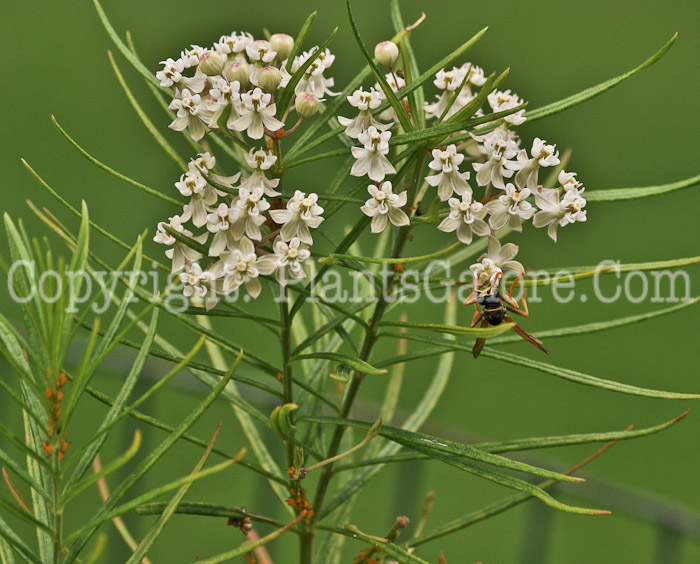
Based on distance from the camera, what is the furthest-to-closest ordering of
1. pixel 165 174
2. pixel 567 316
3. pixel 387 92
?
pixel 165 174 → pixel 567 316 → pixel 387 92

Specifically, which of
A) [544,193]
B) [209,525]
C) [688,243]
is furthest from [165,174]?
[544,193]

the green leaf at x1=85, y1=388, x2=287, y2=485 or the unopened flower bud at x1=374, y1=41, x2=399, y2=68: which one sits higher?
the unopened flower bud at x1=374, y1=41, x2=399, y2=68

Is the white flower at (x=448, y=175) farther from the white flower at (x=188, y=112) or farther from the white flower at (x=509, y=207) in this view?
the white flower at (x=188, y=112)

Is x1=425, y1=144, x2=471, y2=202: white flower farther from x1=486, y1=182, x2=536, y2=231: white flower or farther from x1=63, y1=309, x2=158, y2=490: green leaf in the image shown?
x1=63, y1=309, x2=158, y2=490: green leaf

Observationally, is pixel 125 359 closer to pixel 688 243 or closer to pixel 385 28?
pixel 385 28

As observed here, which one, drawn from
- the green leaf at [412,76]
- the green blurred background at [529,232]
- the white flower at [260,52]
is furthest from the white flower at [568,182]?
the green blurred background at [529,232]

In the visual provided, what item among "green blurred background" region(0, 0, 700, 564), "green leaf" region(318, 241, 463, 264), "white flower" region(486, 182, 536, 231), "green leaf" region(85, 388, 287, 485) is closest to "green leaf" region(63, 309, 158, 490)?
"green leaf" region(85, 388, 287, 485)
